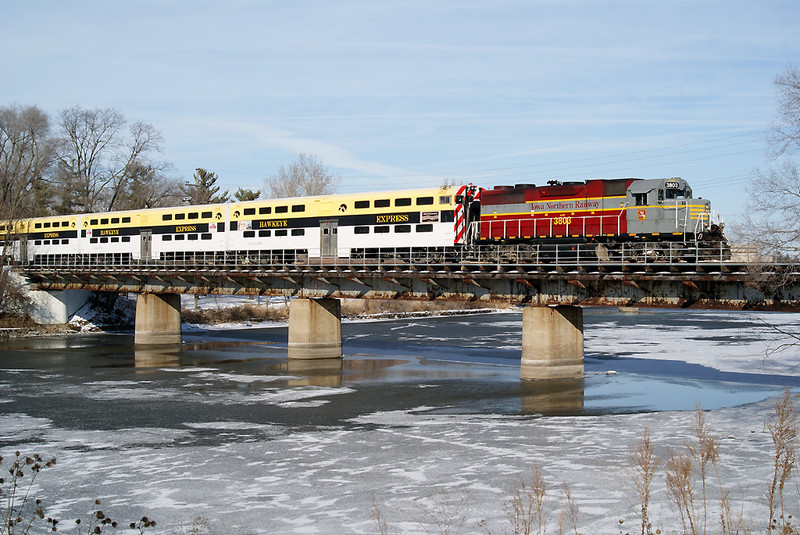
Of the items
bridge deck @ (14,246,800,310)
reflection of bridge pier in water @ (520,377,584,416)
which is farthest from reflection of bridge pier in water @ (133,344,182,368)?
reflection of bridge pier in water @ (520,377,584,416)

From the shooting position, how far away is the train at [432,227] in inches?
1447

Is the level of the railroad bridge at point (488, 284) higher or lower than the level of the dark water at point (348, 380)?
higher

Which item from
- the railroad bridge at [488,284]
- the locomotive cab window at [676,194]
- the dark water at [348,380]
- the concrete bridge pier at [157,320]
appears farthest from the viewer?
the concrete bridge pier at [157,320]

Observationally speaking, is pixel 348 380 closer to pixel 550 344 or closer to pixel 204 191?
pixel 550 344

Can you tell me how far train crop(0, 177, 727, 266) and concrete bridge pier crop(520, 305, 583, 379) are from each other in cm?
285

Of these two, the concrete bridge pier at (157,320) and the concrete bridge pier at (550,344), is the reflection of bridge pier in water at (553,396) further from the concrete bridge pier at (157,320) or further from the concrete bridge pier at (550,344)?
the concrete bridge pier at (157,320)

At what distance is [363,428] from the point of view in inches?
945

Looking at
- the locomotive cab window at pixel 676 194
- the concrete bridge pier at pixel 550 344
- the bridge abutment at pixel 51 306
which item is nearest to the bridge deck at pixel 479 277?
the concrete bridge pier at pixel 550 344

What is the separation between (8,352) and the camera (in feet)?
164

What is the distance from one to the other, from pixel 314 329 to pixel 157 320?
17.8 metres

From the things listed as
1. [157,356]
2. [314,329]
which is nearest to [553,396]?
[314,329]

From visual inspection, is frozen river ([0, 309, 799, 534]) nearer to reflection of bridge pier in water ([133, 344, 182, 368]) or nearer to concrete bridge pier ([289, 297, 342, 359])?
reflection of bridge pier in water ([133, 344, 182, 368])

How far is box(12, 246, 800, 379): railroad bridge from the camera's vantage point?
1199 inches

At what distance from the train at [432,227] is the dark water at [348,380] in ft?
20.1
